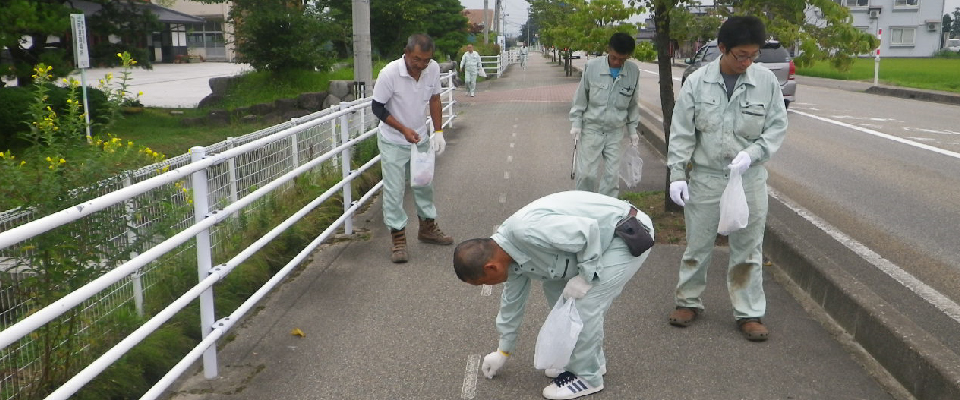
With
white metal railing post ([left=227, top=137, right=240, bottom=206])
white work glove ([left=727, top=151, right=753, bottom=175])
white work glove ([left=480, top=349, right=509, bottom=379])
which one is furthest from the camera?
white metal railing post ([left=227, top=137, right=240, bottom=206])

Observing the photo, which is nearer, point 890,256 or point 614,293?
point 614,293

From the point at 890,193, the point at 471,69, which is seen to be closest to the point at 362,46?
the point at 890,193

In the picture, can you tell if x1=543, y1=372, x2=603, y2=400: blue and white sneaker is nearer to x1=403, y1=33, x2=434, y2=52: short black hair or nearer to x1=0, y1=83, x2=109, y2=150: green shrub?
x1=403, y1=33, x2=434, y2=52: short black hair

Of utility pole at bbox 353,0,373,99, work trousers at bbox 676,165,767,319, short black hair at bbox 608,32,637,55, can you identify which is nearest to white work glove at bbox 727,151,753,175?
work trousers at bbox 676,165,767,319

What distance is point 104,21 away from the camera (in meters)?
19.1

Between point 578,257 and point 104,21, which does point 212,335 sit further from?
point 104,21

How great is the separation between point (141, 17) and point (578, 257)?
714 inches

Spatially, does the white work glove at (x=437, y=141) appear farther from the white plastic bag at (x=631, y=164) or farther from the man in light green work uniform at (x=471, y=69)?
the man in light green work uniform at (x=471, y=69)

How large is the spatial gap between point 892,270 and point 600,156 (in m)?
2.37

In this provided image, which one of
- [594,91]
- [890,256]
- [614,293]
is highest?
[594,91]

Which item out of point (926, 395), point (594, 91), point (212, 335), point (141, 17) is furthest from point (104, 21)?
point (926, 395)

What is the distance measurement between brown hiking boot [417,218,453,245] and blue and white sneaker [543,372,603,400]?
10.3 ft

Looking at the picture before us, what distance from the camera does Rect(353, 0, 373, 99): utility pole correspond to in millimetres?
12709

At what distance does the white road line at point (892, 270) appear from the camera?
18.4 ft
